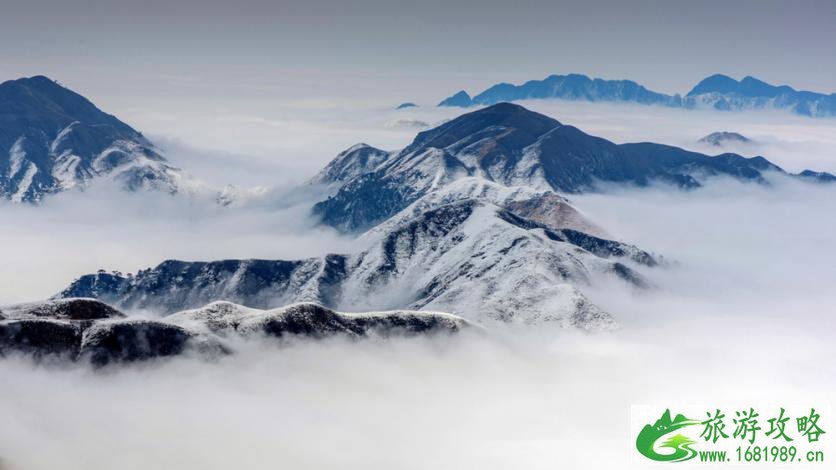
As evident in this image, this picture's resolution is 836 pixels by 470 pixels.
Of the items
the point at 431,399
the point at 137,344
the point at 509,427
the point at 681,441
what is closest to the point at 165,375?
the point at 137,344

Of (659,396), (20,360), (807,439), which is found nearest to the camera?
(807,439)

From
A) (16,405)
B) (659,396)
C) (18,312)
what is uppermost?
(18,312)

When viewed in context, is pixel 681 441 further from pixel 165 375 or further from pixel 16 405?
pixel 16 405

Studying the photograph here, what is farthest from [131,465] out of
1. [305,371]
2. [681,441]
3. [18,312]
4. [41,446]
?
[681,441]

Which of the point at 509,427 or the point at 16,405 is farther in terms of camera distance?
the point at 509,427

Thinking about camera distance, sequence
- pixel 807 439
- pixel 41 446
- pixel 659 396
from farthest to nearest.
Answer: pixel 659 396 < pixel 41 446 < pixel 807 439

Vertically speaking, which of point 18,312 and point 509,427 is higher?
point 18,312

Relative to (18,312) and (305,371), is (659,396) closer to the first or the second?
(305,371)

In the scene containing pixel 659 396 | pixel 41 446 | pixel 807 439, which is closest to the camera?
pixel 807 439

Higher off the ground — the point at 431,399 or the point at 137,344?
the point at 137,344

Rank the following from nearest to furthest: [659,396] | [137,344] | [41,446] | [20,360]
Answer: [41,446]
[20,360]
[137,344]
[659,396]
